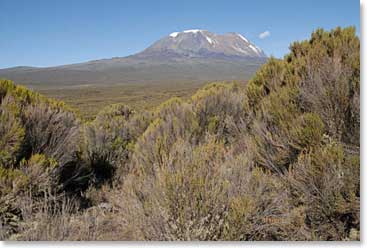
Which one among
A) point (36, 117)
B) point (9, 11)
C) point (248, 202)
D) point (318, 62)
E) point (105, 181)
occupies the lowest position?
point (105, 181)

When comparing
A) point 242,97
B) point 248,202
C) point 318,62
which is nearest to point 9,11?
point 248,202

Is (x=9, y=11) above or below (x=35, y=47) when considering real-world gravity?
above

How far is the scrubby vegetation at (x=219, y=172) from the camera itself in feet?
7.58

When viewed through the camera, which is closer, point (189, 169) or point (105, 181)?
point (189, 169)

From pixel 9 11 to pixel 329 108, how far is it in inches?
111

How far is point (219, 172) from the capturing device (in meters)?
2.40

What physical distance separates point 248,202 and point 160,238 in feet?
2.08

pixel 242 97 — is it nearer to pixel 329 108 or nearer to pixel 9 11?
pixel 329 108

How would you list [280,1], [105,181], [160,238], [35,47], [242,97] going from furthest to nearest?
[242,97] < [105,181] < [35,47] < [280,1] < [160,238]

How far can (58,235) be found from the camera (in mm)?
2213

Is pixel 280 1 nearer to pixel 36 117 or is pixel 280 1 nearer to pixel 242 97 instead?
pixel 242 97

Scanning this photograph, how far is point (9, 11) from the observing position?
9.78ft

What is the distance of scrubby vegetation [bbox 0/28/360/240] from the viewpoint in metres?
2.31

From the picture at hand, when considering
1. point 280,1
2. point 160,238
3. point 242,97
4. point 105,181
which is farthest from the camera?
point 242,97
